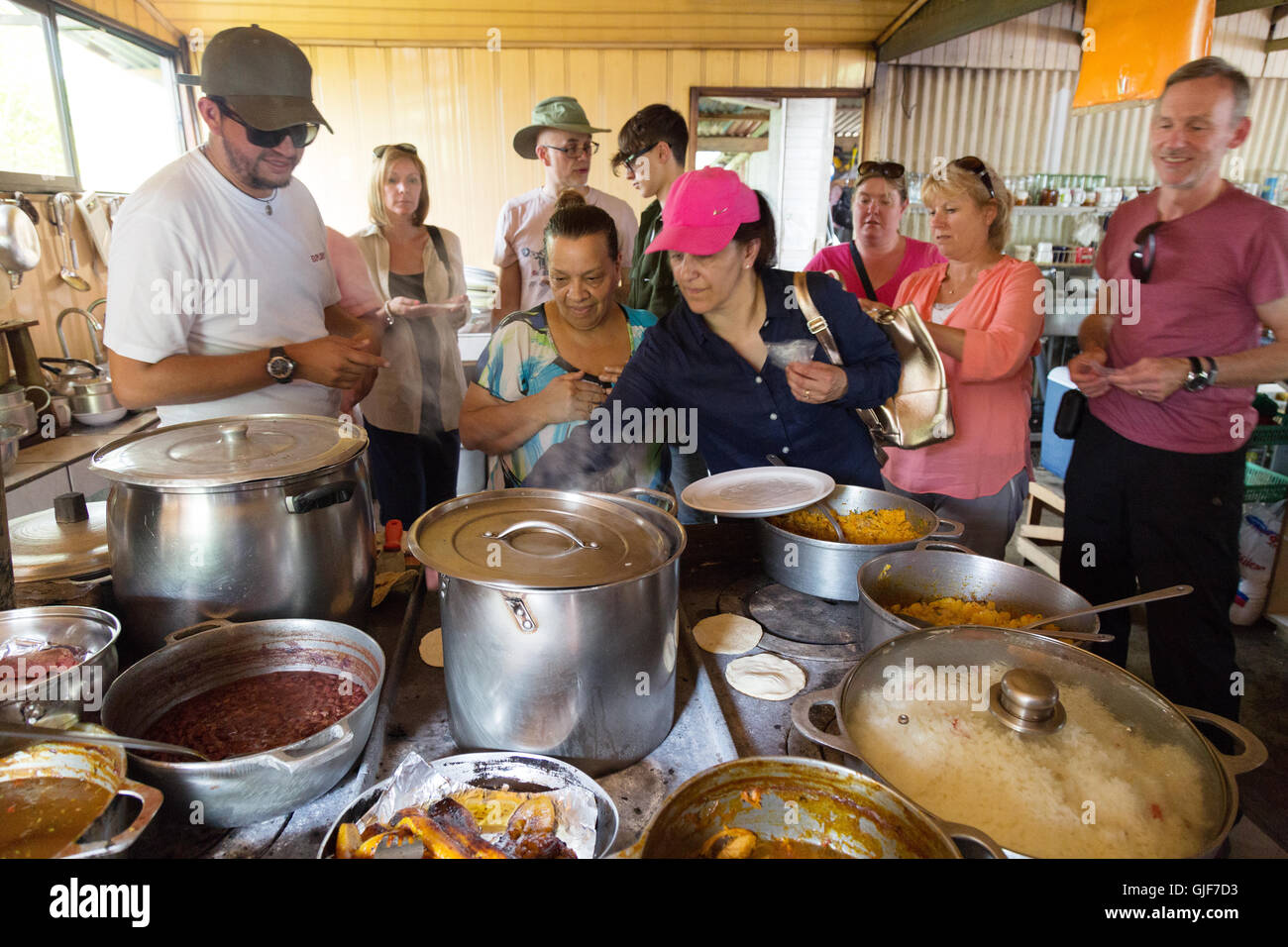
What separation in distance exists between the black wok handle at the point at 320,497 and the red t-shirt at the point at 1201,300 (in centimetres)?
241

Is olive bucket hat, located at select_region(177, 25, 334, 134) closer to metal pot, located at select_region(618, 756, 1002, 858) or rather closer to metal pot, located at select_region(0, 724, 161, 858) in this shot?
metal pot, located at select_region(0, 724, 161, 858)

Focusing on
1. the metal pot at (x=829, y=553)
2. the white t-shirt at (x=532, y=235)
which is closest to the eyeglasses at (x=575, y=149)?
the white t-shirt at (x=532, y=235)

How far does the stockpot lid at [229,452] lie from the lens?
121cm

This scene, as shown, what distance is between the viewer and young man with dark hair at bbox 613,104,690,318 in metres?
3.20

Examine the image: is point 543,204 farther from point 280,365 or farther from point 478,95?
point 478,95

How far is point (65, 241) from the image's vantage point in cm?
430

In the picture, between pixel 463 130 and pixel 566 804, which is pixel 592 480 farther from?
pixel 463 130

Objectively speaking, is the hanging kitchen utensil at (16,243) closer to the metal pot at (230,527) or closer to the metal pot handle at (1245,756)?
the metal pot at (230,527)

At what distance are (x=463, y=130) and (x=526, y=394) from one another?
5392 millimetres

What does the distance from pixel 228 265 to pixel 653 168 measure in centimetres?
195

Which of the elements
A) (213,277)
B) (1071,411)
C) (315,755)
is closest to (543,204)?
(213,277)

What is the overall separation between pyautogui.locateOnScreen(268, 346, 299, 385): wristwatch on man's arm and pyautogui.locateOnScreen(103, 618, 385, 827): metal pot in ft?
2.97

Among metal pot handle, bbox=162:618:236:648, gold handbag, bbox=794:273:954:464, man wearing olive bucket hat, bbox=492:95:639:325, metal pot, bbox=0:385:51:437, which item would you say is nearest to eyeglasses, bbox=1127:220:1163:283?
gold handbag, bbox=794:273:954:464

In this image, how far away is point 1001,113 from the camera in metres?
7.45
